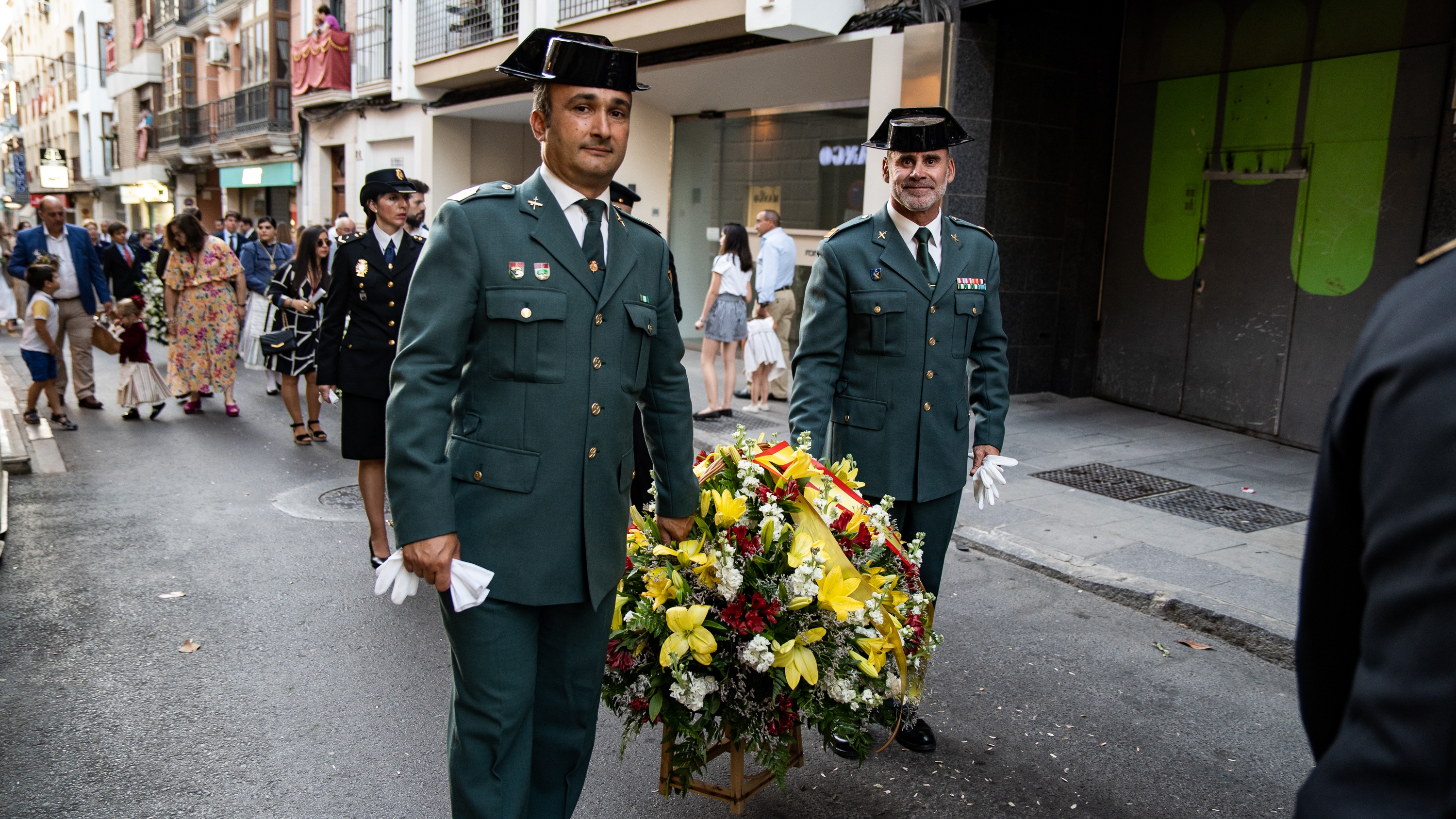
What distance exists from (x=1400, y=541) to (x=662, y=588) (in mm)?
2150

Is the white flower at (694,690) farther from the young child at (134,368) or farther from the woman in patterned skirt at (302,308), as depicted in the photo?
the young child at (134,368)

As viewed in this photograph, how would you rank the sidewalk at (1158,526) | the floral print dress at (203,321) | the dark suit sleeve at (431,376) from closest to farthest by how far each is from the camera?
the dark suit sleeve at (431,376), the sidewalk at (1158,526), the floral print dress at (203,321)

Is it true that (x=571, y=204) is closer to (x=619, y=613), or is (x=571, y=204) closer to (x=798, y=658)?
(x=619, y=613)

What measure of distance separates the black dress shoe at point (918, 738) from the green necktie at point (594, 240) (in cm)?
217

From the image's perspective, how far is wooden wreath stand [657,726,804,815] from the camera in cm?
310

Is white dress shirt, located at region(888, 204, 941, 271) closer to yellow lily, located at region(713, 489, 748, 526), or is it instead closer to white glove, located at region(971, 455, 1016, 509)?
white glove, located at region(971, 455, 1016, 509)

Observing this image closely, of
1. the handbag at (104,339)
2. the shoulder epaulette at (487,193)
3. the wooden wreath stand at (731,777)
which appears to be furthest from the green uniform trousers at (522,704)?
the handbag at (104,339)

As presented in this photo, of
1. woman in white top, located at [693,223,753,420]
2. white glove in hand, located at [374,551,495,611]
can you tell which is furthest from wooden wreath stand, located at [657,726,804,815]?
woman in white top, located at [693,223,753,420]

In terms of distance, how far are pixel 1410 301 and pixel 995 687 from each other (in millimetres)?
3634

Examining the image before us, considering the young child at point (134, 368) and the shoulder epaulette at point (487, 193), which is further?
the young child at point (134, 368)

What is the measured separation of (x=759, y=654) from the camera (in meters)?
2.87

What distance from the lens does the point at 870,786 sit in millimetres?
3604

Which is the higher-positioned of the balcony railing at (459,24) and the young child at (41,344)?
the balcony railing at (459,24)

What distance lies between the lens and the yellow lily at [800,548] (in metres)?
2.96
